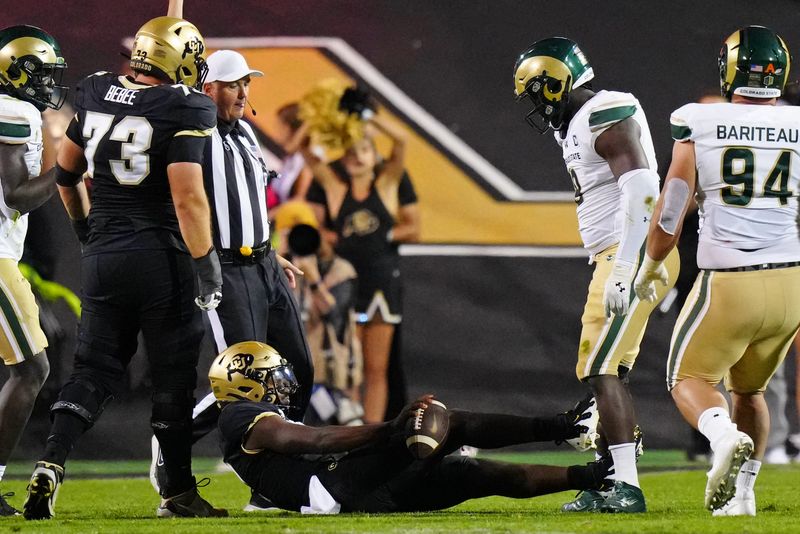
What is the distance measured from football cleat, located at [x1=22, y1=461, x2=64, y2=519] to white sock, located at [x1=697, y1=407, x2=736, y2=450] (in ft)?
7.68

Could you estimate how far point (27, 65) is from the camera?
5426 millimetres

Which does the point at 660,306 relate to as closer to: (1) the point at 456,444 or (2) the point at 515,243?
(2) the point at 515,243

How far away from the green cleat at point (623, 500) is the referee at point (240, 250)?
4.29ft

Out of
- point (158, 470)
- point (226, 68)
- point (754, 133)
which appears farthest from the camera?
point (226, 68)

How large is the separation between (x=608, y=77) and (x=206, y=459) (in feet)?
11.5

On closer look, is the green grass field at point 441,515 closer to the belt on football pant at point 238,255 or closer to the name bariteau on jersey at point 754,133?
the belt on football pant at point 238,255

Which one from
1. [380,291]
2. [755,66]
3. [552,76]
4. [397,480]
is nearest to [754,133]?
[755,66]

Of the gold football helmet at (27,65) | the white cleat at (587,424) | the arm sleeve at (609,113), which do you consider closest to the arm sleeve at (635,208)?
the arm sleeve at (609,113)

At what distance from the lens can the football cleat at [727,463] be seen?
169 inches

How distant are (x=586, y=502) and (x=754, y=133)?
4.98 ft

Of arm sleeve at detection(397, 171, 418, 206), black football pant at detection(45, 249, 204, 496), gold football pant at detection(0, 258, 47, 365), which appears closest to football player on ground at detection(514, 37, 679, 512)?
black football pant at detection(45, 249, 204, 496)

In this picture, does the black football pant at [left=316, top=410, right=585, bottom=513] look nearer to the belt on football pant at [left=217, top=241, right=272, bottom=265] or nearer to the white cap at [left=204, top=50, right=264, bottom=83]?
the belt on football pant at [left=217, top=241, right=272, bottom=265]

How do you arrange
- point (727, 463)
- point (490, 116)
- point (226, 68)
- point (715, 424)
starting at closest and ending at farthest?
1. point (727, 463)
2. point (715, 424)
3. point (226, 68)
4. point (490, 116)

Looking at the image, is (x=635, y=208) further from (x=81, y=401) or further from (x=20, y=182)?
(x=20, y=182)
